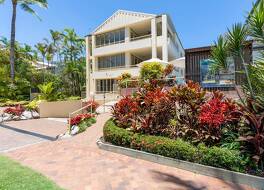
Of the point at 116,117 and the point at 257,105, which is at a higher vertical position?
the point at 257,105

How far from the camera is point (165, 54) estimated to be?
24.9 m

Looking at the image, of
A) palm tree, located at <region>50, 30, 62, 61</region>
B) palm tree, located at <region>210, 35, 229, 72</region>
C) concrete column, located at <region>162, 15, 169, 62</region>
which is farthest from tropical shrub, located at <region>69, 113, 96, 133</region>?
palm tree, located at <region>50, 30, 62, 61</region>

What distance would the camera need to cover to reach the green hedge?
6.14 m

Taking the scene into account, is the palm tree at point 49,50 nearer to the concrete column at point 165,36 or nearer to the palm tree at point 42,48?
the palm tree at point 42,48

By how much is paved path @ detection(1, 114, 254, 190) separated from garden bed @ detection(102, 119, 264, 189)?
19 cm

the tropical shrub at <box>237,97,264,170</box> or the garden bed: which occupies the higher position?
the tropical shrub at <box>237,97,264,170</box>

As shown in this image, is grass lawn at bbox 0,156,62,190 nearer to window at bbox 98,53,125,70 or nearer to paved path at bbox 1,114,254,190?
paved path at bbox 1,114,254,190

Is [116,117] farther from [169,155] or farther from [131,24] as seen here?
[131,24]

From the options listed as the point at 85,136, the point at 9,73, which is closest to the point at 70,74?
the point at 9,73

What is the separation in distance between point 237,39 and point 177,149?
12.3ft

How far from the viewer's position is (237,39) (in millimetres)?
7348

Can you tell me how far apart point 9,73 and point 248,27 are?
30192 millimetres

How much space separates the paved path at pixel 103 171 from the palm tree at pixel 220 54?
3516 mm

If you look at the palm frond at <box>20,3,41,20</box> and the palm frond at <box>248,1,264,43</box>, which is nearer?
the palm frond at <box>248,1,264,43</box>
